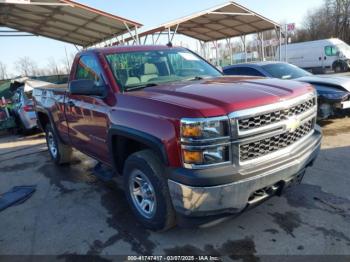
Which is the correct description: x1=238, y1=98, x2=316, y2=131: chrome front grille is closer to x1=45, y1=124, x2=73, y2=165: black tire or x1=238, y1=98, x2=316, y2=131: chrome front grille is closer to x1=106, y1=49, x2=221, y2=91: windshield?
x1=106, y1=49, x2=221, y2=91: windshield

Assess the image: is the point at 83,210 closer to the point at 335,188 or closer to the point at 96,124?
the point at 96,124

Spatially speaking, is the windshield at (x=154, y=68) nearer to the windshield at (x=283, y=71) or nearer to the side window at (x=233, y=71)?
the windshield at (x=283, y=71)

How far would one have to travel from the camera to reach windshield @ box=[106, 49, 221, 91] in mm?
3897

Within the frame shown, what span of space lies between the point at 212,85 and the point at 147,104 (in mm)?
751

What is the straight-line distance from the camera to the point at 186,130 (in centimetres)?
272

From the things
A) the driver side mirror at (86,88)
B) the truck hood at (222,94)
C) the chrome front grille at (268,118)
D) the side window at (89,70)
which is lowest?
the chrome front grille at (268,118)

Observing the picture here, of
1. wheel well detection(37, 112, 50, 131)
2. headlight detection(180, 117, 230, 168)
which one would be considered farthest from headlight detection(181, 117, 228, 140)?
wheel well detection(37, 112, 50, 131)

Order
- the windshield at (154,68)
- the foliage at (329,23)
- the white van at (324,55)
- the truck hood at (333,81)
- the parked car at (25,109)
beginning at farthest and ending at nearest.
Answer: the foliage at (329,23)
the white van at (324,55)
the parked car at (25,109)
the truck hood at (333,81)
the windshield at (154,68)

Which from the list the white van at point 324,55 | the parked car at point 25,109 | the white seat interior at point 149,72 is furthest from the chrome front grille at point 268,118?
the white van at point 324,55

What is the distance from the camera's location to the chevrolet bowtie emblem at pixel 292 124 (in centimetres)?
310

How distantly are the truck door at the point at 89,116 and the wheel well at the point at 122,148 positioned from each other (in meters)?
0.23

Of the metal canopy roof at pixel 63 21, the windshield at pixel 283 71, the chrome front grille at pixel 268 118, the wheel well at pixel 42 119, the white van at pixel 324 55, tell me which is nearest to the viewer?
the chrome front grille at pixel 268 118

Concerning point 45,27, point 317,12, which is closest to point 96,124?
point 45,27

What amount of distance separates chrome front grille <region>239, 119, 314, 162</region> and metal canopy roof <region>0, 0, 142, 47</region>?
12.1 m
